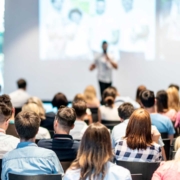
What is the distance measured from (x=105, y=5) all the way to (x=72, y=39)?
40.4 inches

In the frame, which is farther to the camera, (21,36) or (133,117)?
(21,36)

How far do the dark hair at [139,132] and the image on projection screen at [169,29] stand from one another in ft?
20.6

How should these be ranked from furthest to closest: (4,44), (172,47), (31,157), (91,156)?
(4,44) < (172,47) < (31,157) < (91,156)

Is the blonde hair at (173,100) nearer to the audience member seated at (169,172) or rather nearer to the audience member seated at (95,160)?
the audience member seated at (169,172)

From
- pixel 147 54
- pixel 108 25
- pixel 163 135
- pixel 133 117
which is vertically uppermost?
pixel 108 25

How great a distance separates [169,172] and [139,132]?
0.66 meters

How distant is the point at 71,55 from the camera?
9.79 m

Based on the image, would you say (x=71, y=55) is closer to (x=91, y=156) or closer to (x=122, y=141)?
(x=122, y=141)

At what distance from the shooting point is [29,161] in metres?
2.89

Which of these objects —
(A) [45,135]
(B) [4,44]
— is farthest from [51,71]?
(A) [45,135]

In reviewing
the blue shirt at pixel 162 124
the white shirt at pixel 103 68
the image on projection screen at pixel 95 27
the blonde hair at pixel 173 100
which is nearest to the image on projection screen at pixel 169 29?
A: the image on projection screen at pixel 95 27

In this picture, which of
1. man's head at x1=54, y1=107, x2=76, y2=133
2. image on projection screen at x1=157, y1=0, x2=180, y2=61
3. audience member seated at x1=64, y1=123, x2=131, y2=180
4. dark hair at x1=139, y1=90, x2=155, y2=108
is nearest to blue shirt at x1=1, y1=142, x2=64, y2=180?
audience member seated at x1=64, y1=123, x2=131, y2=180

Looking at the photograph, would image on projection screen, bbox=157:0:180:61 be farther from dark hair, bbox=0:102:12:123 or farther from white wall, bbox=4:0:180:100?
dark hair, bbox=0:102:12:123

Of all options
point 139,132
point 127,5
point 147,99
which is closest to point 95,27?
point 127,5
